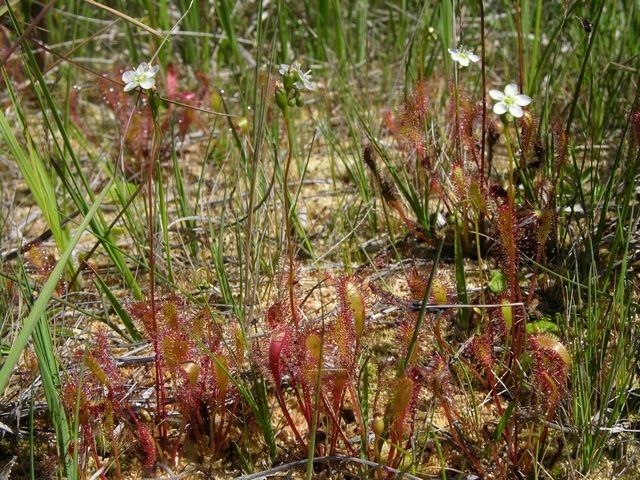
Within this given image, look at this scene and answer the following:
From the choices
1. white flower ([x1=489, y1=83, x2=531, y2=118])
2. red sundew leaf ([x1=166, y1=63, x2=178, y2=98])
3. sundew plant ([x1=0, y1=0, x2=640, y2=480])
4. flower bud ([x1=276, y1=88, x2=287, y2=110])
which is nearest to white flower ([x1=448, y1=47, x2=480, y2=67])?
sundew plant ([x1=0, y1=0, x2=640, y2=480])

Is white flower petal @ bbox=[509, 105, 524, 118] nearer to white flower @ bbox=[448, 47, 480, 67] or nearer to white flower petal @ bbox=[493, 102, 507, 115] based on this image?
white flower petal @ bbox=[493, 102, 507, 115]

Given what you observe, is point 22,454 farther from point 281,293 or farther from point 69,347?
point 281,293

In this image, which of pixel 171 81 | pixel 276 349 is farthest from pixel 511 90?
pixel 171 81

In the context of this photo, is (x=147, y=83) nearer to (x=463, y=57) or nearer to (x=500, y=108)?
(x=500, y=108)

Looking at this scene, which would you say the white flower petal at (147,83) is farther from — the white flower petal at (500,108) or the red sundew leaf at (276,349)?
the white flower petal at (500,108)

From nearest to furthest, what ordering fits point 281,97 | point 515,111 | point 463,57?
point 281,97
point 515,111
point 463,57

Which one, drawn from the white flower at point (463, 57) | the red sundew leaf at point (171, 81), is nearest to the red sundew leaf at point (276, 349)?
the white flower at point (463, 57)

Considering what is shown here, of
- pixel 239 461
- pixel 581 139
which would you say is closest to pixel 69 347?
pixel 239 461

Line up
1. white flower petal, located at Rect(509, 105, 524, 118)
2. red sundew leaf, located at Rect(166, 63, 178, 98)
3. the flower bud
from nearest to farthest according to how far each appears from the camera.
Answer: the flower bud
white flower petal, located at Rect(509, 105, 524, 118)
red sundew leaf, located at Rect(166, 63, 178, 98)
